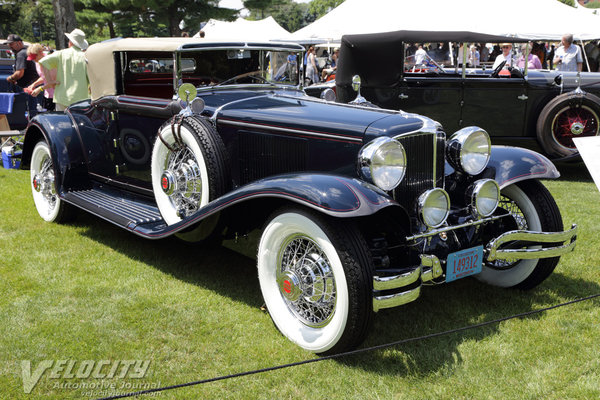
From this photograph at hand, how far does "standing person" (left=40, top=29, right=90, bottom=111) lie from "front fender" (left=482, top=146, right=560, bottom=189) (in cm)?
559

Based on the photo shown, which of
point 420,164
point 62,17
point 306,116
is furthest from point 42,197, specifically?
point 62,17

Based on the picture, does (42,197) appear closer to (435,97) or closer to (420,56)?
(435,97)

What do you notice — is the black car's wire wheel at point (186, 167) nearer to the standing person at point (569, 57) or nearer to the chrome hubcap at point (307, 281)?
the chrome hubcap at point (307, 281)

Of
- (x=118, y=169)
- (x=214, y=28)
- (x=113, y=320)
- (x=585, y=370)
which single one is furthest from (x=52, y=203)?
(x=214, y=28)

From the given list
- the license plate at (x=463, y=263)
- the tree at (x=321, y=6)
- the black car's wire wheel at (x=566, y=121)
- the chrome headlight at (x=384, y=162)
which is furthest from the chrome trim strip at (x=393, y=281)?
the tree at (x=321, y=6)

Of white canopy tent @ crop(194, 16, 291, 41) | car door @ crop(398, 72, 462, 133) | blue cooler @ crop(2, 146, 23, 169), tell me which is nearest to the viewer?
blue cooler @ crop(2, 146, 23, 169)

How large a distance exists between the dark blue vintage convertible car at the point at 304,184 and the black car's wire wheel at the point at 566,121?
434 centimetres

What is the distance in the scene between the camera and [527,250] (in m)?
3.31

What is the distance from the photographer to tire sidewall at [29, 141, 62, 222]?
5.37 meters

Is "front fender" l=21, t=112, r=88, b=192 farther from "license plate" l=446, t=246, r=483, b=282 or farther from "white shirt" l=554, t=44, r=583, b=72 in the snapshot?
"white shirt" l=554, t=44, r=583, b=72

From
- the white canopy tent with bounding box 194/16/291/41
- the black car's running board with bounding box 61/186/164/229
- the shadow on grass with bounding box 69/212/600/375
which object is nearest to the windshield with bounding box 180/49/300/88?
the black car's running board with bounding box 61/186/164/229

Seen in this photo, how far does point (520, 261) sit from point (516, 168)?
0.65m

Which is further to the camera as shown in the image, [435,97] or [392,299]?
[435,97]

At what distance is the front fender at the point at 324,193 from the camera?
108 inches
